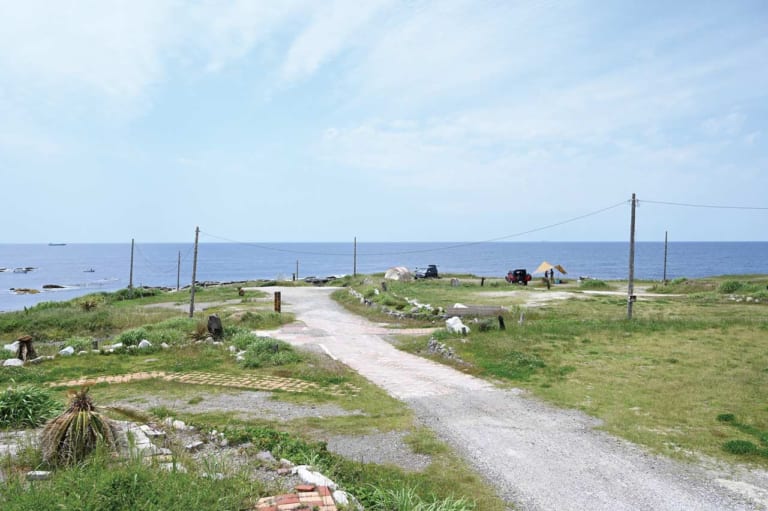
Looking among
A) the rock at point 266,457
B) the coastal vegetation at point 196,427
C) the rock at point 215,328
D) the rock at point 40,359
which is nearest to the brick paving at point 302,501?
the coastal vegetation at point 196,427

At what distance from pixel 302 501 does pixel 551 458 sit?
4.35 metres

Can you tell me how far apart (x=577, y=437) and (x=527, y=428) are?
906 millimetres

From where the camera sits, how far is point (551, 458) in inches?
301

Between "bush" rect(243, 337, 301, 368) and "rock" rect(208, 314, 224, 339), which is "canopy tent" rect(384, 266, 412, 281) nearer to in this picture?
"rock" rect(208, 314, 224, 339)

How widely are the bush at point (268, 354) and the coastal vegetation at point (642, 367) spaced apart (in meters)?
4.37

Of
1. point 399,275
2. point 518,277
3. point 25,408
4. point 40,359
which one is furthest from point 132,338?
point 518,277

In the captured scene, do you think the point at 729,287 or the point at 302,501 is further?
the point at 729,287

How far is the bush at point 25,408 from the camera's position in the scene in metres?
7.94

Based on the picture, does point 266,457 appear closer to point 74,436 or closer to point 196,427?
point 196,427

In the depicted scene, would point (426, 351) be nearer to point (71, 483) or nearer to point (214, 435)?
point (214, 435)

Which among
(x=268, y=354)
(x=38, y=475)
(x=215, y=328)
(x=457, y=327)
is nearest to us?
(x=38, y=475)

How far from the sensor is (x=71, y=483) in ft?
16.8

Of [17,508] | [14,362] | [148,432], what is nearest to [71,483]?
[17,508]

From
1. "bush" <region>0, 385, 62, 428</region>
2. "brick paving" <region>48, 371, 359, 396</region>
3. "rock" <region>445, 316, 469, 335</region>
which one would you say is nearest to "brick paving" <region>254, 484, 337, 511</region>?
"bush" <region>0, 385, 62, 428</region>
